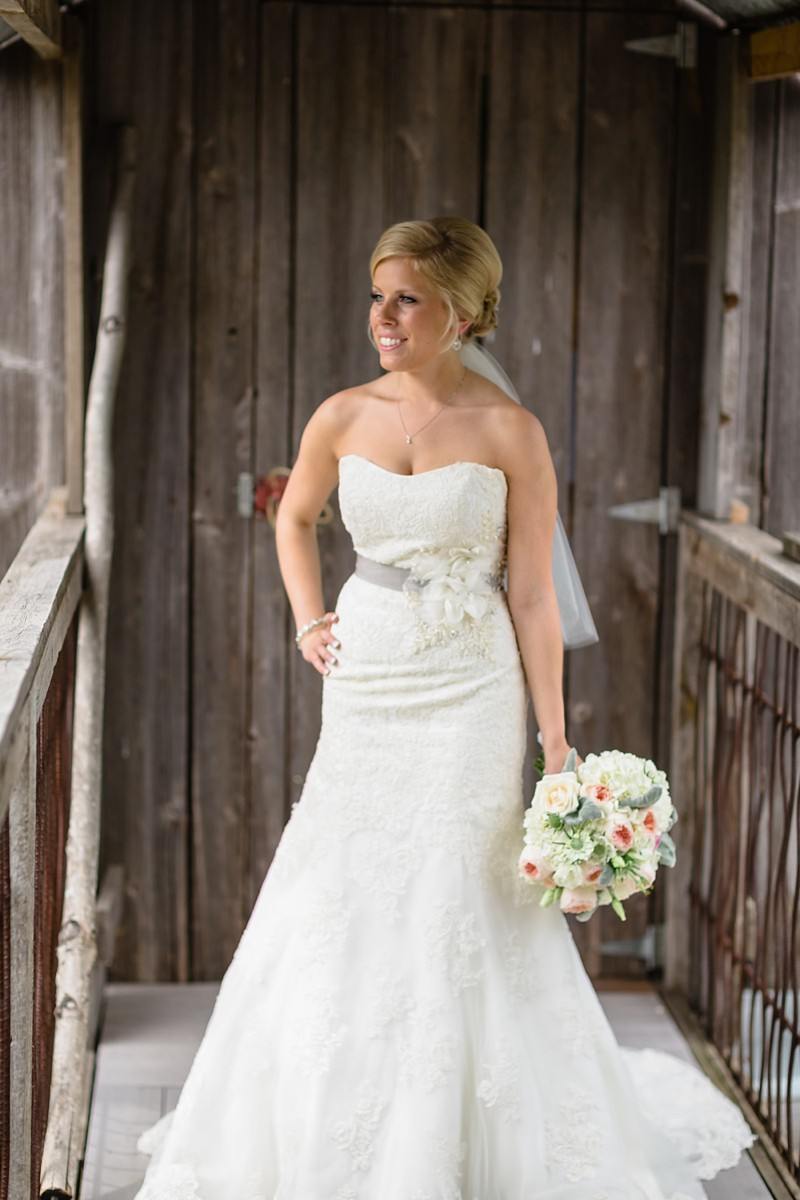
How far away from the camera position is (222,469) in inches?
175

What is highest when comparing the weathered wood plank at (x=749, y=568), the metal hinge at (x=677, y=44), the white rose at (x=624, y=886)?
the metal hinge at (x=677, y=44)

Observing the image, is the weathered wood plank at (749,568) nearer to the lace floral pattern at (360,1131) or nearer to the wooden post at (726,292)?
the wooden post at (726,292)

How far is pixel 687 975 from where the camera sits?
463cm

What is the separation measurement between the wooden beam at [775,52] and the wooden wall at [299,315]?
32 cm

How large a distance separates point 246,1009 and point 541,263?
2126 millimetres

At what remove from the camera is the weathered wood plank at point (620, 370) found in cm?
437

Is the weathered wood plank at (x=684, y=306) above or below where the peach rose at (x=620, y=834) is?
above

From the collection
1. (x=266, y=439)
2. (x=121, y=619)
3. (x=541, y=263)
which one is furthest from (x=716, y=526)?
(x=121, y=619)

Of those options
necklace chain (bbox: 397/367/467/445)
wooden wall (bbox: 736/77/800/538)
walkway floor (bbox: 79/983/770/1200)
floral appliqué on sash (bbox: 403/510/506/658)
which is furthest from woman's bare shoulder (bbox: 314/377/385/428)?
walkway floor (bbox: 79/983/770/1200)

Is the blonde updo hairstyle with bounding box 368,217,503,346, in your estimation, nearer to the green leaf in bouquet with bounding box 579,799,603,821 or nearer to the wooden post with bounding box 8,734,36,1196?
the green leaf in bouquet with bounding box 579,799,603,821

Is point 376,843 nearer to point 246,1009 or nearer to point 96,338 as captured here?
point 246,1009

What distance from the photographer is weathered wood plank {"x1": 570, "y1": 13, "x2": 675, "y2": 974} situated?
4.37m

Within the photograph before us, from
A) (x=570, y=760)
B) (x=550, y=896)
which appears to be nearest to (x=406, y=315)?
(x=570, y=760)

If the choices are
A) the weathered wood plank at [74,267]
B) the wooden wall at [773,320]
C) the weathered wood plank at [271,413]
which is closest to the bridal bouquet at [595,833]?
the wooden wall at [773,320]
